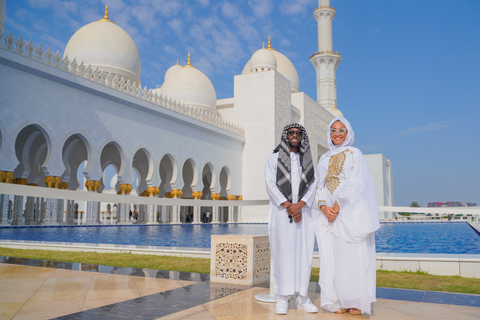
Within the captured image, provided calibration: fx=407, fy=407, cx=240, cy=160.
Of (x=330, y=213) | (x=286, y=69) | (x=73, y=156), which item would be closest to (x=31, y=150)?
(x=73, y=156)

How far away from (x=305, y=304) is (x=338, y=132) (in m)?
1.04

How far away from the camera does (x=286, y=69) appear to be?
878 inches

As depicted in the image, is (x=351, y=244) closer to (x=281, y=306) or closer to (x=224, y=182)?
(x=281, y=306)

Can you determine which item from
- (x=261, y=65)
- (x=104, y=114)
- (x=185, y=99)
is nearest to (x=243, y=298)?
(x=104, y=114)

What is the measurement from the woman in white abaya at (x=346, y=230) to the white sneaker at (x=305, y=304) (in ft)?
0.23

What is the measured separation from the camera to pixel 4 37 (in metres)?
9.32

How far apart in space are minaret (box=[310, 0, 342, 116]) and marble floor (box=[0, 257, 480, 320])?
72.8 feet

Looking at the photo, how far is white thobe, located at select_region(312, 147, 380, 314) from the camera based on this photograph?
7.36 feet

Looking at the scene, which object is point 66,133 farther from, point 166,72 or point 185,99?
point 166,72

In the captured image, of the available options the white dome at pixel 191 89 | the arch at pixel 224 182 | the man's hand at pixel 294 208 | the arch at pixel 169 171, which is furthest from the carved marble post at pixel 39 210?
the man's hand at pixel 294 208

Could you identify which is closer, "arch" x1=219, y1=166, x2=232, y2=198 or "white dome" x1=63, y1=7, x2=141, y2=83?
"white dome" x1=63, y1=7, x2=141, y2=83

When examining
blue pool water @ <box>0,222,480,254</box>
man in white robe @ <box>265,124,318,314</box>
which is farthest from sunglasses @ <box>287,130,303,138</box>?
blue pool water @ <box>0,222,480,254</box>

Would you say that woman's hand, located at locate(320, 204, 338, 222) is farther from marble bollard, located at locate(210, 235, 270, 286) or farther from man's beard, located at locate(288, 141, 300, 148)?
marble bollard, located at locate(210, 235, 270, 286)

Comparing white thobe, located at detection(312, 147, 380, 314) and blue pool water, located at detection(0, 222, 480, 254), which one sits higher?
white thobe, located at detection(312, 147, 380, 314)
